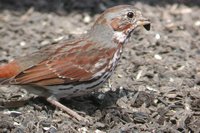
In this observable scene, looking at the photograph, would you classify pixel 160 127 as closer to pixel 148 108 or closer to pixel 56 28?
pixel 148 108

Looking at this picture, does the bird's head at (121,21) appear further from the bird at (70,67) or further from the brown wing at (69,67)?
the brown wing at (69,67)

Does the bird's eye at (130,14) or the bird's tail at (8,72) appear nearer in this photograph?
the bird's tail at (8,72)

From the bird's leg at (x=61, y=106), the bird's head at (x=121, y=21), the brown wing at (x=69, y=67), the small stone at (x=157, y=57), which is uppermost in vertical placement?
the bird's head at (x=121, y=21)

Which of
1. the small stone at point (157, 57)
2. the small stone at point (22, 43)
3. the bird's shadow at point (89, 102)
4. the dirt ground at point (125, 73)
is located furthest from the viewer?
the small stone at point (22, 43)

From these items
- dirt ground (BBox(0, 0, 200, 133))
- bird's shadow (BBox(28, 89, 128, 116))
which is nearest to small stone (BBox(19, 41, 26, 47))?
dirt ground (BBox(0, 0, 200, 133))

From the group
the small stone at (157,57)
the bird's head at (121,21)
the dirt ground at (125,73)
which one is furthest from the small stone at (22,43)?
the bird's head at (121,21)

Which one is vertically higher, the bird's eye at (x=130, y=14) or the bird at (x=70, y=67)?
the bird's eye at (x=130, y=14)

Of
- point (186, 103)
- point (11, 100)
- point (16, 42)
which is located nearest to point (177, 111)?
point (186, 103)

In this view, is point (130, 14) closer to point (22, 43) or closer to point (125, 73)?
point (125, 73)

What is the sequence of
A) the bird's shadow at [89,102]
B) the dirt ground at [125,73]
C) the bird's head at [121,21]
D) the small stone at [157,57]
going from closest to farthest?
the dirt ground at [125,73] < the bird's shadow at [89,102] < the bird's head at [121,21] < the small stone at [157,57]
